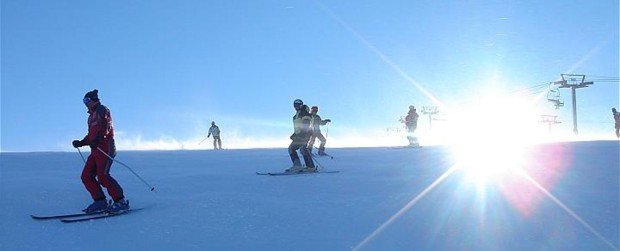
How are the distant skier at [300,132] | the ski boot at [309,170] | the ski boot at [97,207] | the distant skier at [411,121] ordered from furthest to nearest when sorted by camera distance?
the distant skier at [411,121], the ski boot at [309,170], the distant skier at [300,132], the ski boot at [97,207]

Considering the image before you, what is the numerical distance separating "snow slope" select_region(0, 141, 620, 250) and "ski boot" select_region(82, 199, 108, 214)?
36 cm

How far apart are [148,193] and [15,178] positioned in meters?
4.41

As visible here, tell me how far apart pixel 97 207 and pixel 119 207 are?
293 millimetres

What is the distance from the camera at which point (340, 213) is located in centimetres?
734

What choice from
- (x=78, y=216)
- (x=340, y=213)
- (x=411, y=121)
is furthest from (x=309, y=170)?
(x=411, y=121)

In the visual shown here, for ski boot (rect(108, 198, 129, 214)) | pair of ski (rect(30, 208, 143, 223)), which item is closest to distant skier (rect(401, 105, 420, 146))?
ski boot (rect(108, 198, 129, 214))

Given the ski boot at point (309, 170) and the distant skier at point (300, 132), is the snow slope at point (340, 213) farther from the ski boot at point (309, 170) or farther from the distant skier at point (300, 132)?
the distant skier at point (300, 132)

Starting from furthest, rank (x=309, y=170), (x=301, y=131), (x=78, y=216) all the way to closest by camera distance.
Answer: (x=309, y=170)
(x=301, y=131)
(x=78, y=216)

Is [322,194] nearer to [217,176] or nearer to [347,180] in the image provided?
[347,180]

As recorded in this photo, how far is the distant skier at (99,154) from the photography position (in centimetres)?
782

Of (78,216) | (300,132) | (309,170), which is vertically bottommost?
(78,216)

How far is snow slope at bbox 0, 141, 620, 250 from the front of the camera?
5.98 m

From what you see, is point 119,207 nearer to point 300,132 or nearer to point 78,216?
point 78,216

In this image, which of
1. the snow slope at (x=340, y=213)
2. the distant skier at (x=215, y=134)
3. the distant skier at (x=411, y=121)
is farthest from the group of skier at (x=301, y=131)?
the distant skier at (x=215, y=134)
